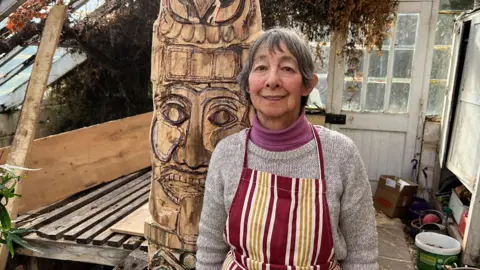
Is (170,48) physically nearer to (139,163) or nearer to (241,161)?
(241,161)

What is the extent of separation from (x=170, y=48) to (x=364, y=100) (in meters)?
2.90

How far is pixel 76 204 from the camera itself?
3.19m

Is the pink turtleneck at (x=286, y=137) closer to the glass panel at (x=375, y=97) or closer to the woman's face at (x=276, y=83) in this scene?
the woman's face at (x=276, y=83)

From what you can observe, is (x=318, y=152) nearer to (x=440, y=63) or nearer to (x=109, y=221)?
(x=109, y=221)

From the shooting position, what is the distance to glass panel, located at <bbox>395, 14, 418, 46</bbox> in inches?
146

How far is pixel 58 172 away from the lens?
3.25 meters

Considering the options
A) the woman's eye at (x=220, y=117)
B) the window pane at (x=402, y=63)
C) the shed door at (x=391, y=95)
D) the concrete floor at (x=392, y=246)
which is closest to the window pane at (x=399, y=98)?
the shed door at (x=391, y=95)

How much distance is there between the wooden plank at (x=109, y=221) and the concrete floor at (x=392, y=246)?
81.5 inches

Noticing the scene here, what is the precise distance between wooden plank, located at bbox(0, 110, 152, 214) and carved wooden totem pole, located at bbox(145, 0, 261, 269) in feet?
6.09

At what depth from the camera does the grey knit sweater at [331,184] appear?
1.12 meters

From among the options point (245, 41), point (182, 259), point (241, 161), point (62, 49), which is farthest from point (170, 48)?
point (62, 49)

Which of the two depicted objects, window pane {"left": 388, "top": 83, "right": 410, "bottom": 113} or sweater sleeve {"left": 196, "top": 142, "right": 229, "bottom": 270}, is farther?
window pane {"left": 388, "top": 83, "right": 410, "bottom": 113}

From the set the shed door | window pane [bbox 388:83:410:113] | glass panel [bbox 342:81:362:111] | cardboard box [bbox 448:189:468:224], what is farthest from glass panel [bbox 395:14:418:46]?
cardboard box [bbox 448:189:468:224]

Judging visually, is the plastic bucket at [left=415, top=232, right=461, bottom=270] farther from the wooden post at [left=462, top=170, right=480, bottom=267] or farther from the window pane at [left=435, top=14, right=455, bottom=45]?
the window pane at [left=435, top=14, right=455, bottom=45]
